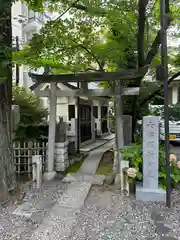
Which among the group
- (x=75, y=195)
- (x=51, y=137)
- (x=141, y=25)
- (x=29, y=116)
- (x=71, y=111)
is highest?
(x=141, y=25)

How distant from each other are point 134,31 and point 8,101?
3958mm

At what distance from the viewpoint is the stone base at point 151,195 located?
4155mm

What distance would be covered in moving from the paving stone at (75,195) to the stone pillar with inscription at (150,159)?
1.18 meters

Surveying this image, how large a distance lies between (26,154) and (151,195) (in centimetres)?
377

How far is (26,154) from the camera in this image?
240 inches

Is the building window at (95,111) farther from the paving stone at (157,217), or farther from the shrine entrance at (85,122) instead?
the paving stone at (157,217)

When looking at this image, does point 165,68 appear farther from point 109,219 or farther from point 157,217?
point 109,219

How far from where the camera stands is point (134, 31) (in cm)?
575

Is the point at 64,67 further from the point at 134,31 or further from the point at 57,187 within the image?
the point at 57,187

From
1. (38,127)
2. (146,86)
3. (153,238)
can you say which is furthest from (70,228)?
(146,86)

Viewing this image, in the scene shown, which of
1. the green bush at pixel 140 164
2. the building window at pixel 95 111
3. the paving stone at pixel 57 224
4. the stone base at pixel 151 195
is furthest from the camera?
the building window at pixel 95 111

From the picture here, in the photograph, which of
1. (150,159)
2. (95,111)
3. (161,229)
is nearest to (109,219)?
(161,229)

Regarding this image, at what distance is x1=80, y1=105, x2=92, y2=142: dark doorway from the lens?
9477 mm

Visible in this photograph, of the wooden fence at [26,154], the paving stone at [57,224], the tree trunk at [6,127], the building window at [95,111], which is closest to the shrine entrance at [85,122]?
the building window at [95,111]
